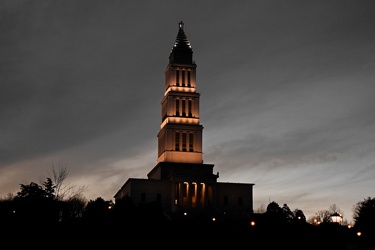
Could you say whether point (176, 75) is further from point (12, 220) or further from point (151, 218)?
point (12, 220)

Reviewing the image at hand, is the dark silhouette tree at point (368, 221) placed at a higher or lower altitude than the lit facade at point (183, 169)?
lower

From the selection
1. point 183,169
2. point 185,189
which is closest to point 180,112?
point 183,169

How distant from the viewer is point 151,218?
64.7m

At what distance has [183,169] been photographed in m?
114

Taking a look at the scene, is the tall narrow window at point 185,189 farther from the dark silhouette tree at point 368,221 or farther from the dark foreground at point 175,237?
the dark foreground at point 175,237

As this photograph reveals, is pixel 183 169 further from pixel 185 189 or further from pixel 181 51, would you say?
pixel 181 51

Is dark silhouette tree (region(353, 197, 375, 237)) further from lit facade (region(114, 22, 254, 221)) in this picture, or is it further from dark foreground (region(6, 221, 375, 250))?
lit facade (region(114, 22, 254, 221))

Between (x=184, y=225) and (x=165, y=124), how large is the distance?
56.6m

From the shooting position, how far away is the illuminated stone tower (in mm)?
117312

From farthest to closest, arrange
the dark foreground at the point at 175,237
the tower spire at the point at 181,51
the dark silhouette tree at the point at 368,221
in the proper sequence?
1. the tower spire at the point at 181,51
2. the dark silhouette tree at the point at 368,221
3. the dark foreground at the point at 175,237

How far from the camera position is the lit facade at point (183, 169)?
112250 millimetres

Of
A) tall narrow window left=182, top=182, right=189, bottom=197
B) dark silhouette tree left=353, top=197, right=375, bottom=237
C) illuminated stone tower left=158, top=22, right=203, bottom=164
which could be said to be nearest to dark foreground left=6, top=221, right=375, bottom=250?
dark silhouette tree left=353, top=197, right=375, bottom=237

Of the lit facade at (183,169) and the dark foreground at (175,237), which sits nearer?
the dark foreground at (175,237)

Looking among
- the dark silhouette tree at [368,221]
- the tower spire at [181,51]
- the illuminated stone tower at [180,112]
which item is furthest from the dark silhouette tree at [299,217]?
the tower spire at [181,51]
